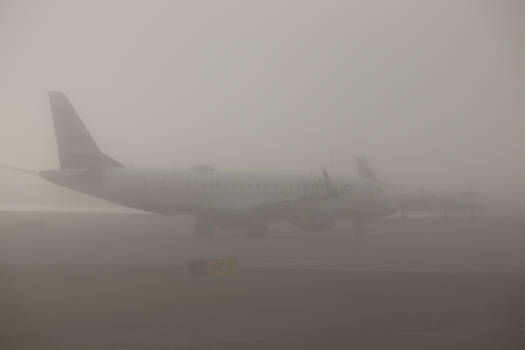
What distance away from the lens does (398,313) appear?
16.0m

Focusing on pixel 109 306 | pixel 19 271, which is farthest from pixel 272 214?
pixel 109 306

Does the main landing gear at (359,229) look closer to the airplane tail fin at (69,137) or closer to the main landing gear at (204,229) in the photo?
the main landing gear at (204,229)

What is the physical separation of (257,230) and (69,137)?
39.6ft

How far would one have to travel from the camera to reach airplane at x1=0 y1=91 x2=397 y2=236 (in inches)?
1694

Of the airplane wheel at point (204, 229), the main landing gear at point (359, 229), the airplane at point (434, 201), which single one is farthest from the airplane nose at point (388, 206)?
the airplane at point (434, 201)

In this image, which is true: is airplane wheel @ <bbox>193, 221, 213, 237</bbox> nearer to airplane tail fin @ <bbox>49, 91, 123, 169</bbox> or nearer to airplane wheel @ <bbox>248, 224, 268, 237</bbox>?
airplane wheel @ <bbox>248, 224, 268, 237</bbox>

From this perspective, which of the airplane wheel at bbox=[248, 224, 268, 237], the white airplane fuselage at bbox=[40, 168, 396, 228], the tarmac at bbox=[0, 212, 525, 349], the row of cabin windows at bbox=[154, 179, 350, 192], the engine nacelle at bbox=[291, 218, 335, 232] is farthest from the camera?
the engine nacelle at bbox=[291, 218, 335, 232]

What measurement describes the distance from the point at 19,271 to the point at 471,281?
13.6 m

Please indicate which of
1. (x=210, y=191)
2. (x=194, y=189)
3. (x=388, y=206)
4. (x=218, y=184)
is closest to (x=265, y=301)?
(x=194, y=189)

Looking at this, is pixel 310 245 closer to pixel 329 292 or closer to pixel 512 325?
pixel 329 292

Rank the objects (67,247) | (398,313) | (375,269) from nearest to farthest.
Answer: (398,313) < (375,269) < (67,247)

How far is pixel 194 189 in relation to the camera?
44938 mm

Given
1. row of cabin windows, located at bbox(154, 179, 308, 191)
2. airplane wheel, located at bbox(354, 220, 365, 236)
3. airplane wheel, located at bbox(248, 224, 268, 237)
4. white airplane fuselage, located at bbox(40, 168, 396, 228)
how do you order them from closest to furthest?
white airplane fuselage, located at bbox(40, 168, 396, 228), row of cabin windows, located at bbox(154, 179, 308, 191), airplane wheel, located at bbox(248, 224, 268, 237), airplane wheel, located at bbox(354, 220, 365, 236)

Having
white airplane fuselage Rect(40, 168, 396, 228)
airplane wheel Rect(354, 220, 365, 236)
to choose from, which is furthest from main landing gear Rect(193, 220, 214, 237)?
airplane wheel Rect(354, 220, 365, 236)
